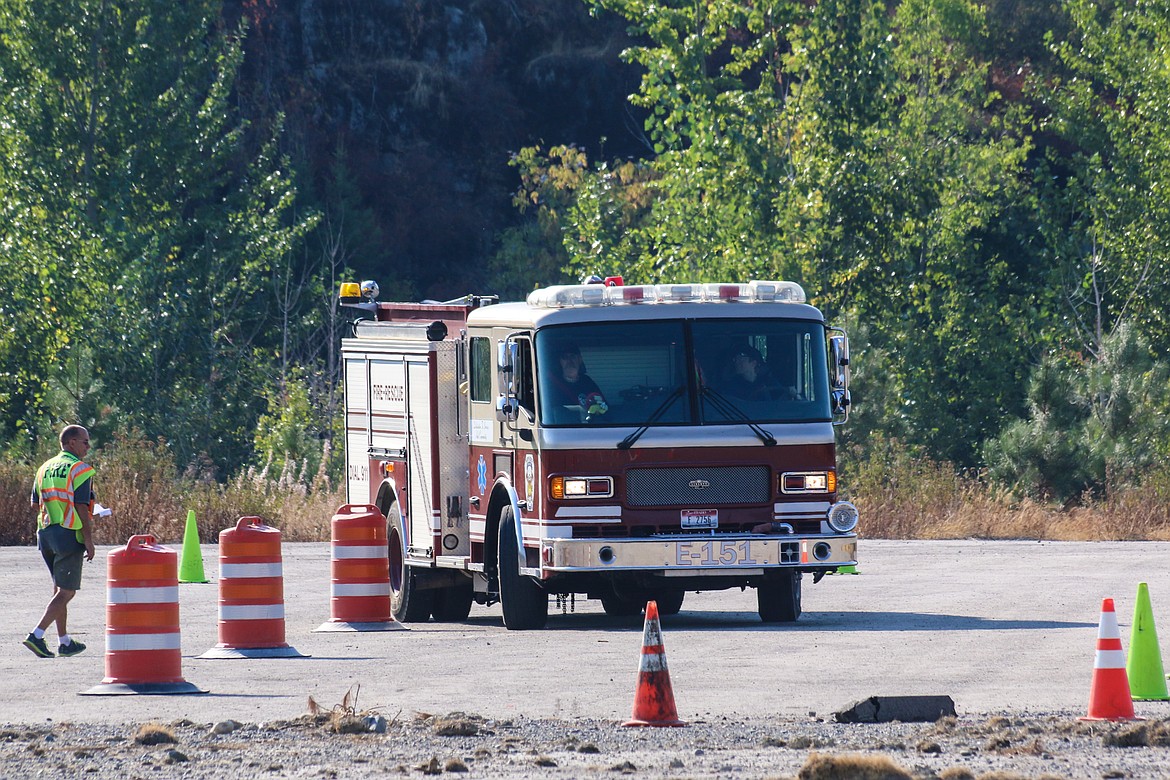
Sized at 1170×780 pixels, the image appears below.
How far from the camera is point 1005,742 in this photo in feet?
33.8

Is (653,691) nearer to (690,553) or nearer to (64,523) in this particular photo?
(690,553)

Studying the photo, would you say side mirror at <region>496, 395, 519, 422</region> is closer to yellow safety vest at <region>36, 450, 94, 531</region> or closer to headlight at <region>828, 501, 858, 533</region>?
headlight at <region>828, 501, 858, 533</region>

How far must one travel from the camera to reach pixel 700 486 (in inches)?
654

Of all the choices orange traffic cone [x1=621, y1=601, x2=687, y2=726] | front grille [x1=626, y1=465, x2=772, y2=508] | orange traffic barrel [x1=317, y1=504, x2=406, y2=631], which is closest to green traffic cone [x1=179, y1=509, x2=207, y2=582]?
orange traffic barrel [x1=317, y1=504, x2=406, y2=631]

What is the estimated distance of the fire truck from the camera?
16.4 m

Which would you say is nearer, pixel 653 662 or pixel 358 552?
pixel 653 662

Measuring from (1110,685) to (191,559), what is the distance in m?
13.8

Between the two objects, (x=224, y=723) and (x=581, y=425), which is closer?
(x=224, y=723)

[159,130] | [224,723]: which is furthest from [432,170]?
[224,723]

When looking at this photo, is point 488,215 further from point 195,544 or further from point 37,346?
point 195,544

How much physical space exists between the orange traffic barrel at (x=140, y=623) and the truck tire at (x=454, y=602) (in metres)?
5.74

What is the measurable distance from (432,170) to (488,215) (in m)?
2.13

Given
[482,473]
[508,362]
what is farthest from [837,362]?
[482,473]

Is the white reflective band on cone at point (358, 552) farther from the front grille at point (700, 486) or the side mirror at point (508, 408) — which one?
the front grille at point (700, 486)
